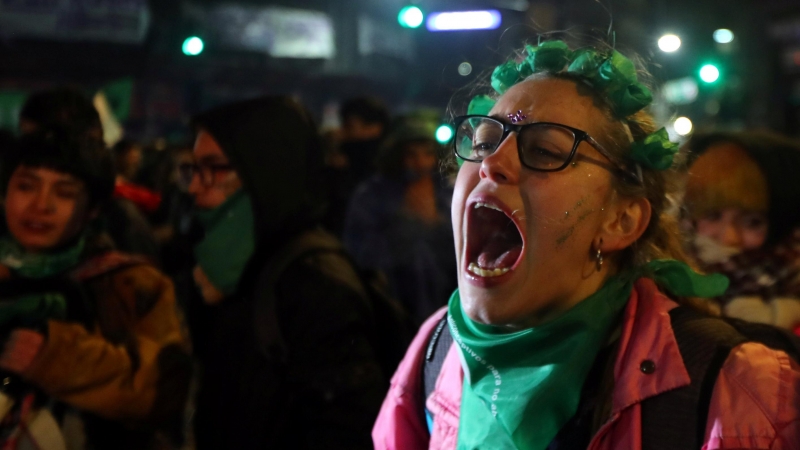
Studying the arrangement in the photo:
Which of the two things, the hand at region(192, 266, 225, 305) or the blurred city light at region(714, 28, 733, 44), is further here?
the blurred city light at region(714, 28, 733, 44)

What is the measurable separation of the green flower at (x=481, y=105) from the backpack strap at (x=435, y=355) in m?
0.58

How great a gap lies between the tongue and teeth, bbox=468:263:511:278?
2 centimetres

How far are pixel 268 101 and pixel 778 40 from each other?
12.8 m

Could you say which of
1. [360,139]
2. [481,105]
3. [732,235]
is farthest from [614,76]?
[360,139]

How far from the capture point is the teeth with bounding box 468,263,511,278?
5.58 ft

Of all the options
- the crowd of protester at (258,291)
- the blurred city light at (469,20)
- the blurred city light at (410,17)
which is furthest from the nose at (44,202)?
the blurred city light at (469,20)

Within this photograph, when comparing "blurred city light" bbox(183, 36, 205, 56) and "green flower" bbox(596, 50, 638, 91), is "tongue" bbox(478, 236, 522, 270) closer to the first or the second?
"green flower" bbox(596, 50, 638, 91)

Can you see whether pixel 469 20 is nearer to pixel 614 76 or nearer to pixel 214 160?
pixel 214 160

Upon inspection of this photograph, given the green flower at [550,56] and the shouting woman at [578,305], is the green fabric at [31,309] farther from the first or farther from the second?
the green flower at [550,56]

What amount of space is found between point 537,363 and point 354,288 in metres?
1.03

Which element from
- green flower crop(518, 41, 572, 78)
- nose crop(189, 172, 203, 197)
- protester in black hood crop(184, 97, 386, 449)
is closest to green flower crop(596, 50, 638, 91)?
green flower crop(518, 41, 572, 78)

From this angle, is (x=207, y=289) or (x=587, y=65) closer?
(x=587, y=65)

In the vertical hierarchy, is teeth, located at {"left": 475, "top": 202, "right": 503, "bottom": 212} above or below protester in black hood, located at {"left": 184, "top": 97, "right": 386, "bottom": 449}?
above

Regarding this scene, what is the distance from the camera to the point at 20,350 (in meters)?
2.38
